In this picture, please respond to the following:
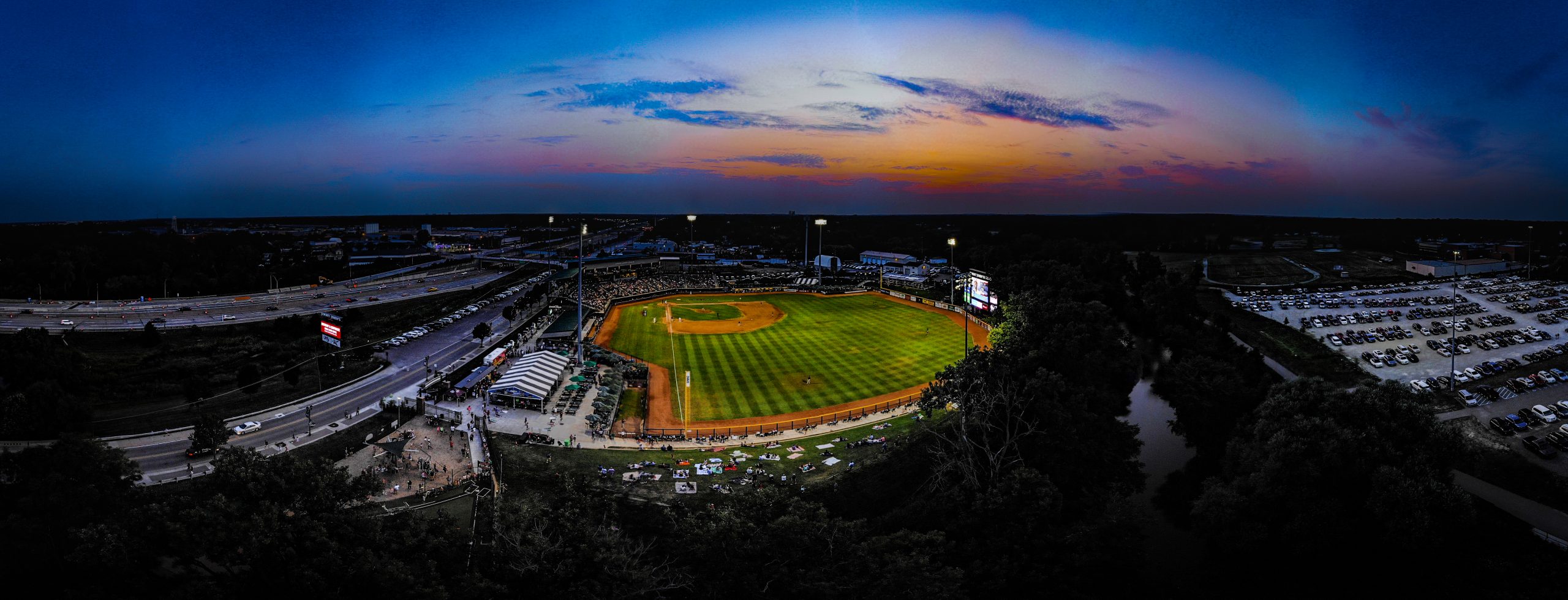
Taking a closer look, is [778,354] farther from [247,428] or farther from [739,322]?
[247,428]

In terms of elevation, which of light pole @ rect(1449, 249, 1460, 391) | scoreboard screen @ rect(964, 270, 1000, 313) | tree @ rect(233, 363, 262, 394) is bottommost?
tree @ rect(233, 363, 262, 394)

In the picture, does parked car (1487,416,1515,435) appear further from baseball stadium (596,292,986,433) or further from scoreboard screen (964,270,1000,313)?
scoreboard screen (964,270,1000,313)

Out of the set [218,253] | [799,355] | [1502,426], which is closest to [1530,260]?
[1502,426]

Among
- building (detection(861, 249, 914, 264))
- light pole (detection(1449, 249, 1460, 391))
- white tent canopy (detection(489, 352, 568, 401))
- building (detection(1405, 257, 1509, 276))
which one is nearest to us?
white tent canopy (detection(489, 352, 568, 401))

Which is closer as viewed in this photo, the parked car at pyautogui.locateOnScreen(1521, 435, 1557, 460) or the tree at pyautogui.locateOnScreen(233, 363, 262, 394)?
the parked car at pyautogui.locateOnScreen(1521, 435, 1557, 460)

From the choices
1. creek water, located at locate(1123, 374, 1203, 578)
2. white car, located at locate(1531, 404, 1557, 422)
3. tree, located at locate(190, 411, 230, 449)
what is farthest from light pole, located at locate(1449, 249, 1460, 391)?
tree, located at locate(190, 411, 230, 449)

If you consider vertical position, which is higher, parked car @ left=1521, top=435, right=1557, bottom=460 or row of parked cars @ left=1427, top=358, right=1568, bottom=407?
row of parked cars @ left=1427, top=358, right=1568, bottom=407

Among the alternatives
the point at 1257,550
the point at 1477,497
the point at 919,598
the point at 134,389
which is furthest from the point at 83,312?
the point at 1477,497
